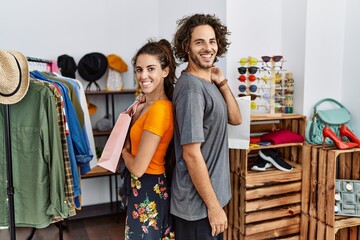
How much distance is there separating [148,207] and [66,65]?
2.21 metres

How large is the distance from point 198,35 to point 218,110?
0.35 meters

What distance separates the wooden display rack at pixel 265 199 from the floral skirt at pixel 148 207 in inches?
33.1

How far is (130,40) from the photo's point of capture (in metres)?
3.67

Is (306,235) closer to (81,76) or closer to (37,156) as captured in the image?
(37,156)

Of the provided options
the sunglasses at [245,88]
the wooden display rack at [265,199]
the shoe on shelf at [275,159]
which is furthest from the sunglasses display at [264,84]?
the shoe on shelf at [275,159]

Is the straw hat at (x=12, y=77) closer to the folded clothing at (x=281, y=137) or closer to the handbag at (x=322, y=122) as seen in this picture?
the folded clothing at (x=281, y=137)

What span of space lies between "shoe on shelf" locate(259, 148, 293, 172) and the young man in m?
0.92

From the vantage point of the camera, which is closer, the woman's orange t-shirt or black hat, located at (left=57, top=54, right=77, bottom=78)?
the woman's orange t-shirt

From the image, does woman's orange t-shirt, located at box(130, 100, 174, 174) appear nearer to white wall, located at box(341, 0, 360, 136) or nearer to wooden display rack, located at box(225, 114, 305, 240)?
wooden display rack, located at box(225, 114, 305, 240)

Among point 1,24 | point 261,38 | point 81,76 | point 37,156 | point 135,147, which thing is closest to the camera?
point 135,147

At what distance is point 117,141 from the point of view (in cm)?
162

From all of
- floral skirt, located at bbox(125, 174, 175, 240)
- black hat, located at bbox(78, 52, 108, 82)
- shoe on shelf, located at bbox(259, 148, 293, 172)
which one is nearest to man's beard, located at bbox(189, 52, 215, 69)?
floral skirt, located at bbox(125, 174, 175, 240)

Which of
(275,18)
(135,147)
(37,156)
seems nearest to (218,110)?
(135,147)

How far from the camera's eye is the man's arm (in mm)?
1453
